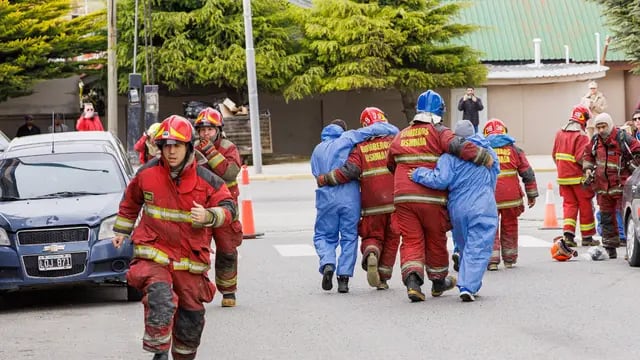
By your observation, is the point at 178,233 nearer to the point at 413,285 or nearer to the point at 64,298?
the point at 413,285

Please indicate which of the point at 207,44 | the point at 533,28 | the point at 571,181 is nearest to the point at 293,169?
the point at 207,44

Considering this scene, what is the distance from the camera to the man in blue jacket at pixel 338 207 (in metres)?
13.8

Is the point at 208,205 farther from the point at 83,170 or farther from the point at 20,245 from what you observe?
the point at 83,170

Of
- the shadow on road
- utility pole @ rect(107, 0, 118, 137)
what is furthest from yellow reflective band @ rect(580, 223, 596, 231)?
utility pole @ rect(107, 0, 118, 137)

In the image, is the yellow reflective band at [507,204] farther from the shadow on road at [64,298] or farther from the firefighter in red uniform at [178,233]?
the firefighter in red uniform at [178,233]

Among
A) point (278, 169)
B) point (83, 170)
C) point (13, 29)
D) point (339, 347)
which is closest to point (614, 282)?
point (339, 347)

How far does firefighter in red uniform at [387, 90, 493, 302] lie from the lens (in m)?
12.6

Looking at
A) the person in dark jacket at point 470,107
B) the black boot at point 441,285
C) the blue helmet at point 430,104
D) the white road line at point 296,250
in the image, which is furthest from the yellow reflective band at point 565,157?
the person in dark jacket at point 470,107

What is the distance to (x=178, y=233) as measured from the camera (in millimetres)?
9070

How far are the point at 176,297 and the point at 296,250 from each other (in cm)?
986

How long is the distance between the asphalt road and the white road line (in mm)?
1720

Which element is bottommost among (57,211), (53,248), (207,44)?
(53,248)

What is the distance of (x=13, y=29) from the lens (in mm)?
41938

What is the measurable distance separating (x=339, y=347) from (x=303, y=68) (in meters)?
30.9
